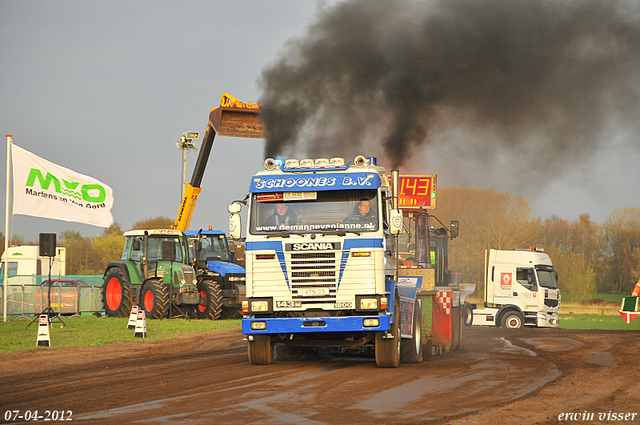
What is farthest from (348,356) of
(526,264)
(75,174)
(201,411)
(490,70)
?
(526,264)

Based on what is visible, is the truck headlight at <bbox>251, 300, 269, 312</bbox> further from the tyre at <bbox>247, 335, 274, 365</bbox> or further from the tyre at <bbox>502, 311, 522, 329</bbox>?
the tyre at <bbox>502, 311, 522, 329</bbox>

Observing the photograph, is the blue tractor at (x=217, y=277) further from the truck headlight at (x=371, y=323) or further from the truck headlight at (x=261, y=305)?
the truck headlight at (x=371, y=323)

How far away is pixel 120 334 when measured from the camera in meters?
17.5

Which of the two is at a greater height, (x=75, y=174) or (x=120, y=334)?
(x=75, y=174)

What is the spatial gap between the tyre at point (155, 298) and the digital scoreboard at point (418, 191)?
1002 cm

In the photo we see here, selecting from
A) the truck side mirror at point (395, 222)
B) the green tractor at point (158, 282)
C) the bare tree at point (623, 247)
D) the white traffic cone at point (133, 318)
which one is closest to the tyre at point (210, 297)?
the green tractor at point (158, 282)

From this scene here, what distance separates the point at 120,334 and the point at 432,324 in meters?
8.39

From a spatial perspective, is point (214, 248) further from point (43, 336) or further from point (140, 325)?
point (43, 336)

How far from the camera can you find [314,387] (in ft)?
30.0

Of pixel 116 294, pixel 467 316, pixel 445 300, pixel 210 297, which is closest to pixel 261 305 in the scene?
pixel 445 300

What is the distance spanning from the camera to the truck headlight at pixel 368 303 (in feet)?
34.9

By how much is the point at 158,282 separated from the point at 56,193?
4.71m

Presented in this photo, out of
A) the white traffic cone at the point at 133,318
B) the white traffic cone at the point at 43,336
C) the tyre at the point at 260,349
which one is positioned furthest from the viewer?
the white traffic cone at the point at 133,318

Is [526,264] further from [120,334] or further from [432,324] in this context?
[120,334]
